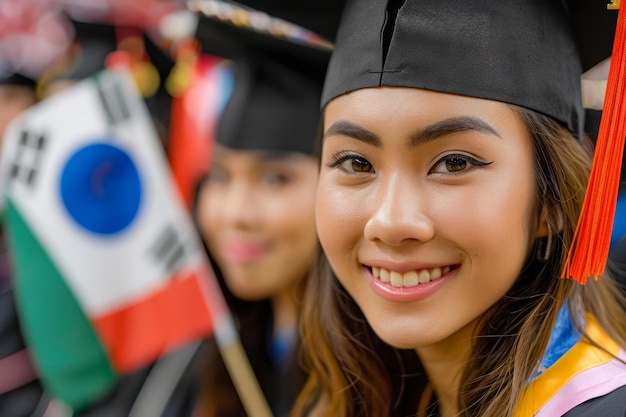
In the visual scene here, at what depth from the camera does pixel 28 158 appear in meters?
2.46

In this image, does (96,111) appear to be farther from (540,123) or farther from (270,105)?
(540,123)

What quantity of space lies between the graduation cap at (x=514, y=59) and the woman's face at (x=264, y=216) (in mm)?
946


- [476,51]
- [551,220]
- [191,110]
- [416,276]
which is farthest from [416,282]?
[191,110]

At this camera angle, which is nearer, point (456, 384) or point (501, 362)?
point (501, 362)

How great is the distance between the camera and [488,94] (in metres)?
1.06

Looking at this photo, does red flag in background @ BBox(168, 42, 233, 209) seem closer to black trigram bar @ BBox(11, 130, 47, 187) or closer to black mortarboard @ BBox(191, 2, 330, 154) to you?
black mortarboard @ BBox(191, 2, 330, 154)

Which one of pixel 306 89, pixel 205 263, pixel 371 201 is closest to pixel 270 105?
pixel 306 89

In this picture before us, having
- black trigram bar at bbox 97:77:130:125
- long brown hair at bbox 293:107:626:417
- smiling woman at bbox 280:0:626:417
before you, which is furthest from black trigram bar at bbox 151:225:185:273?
smiling woman at bbox 280:0:626:417

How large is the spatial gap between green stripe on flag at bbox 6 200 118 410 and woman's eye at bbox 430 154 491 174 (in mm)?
1684

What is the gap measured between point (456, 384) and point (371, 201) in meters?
0.37

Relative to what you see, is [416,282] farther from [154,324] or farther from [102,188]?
[102,188]

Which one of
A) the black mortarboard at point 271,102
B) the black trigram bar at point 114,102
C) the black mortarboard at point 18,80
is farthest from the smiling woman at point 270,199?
the black mortarboard at point 18,80

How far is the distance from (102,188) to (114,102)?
292mm

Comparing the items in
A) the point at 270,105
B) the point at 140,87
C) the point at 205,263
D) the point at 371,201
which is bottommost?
the point at 205,263
